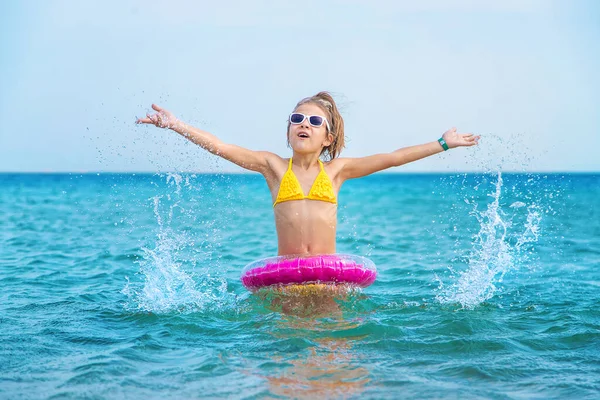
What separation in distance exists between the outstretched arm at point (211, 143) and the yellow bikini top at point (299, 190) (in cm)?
25

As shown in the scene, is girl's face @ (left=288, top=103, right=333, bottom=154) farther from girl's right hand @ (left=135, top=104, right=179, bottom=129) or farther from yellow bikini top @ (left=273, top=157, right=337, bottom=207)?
girl's right hand @ (left=135, top=104, right=179, bottom=129)

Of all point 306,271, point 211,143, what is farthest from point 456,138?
point 211,143

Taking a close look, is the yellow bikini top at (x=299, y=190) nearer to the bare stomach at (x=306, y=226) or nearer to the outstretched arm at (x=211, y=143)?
the bare stomach at (x=306, y=226)

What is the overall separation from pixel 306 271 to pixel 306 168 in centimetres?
94

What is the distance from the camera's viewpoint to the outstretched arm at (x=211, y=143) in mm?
5734

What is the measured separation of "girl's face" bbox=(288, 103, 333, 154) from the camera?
6.06 metres

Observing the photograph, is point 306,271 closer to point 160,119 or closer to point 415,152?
point 415,152

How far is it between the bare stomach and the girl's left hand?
1072mm

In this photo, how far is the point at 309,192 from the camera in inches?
237

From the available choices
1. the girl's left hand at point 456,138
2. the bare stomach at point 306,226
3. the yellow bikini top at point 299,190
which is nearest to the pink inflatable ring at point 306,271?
the bare stomach at point 306,226

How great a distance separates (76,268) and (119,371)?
A: 16.5ft

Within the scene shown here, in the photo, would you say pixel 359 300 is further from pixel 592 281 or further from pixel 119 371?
pixel 592 281

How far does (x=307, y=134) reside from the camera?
6.05m

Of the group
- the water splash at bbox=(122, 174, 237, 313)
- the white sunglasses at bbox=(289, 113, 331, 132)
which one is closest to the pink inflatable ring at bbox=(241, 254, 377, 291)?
the water splash at bbox=(122, 174, 237, 313)
